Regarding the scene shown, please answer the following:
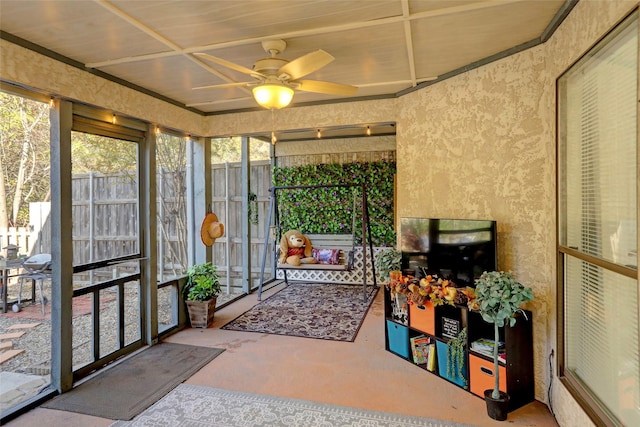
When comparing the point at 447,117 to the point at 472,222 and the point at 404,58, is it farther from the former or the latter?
the point at 472,222

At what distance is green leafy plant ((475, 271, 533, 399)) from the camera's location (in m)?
2.33

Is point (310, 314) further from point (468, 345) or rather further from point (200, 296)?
point (468, 345)

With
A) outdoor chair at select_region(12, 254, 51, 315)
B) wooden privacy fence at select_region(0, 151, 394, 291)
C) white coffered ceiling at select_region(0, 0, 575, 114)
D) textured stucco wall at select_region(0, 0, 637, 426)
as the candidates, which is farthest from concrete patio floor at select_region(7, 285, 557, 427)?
white coffered ceiling at select_region(0, 0, 575, 114)

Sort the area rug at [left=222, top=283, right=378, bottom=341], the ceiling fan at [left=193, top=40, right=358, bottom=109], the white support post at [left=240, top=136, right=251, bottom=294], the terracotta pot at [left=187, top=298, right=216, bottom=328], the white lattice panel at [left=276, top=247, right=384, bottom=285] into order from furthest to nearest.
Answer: the white lattice panel at [left=276, top=247, right=384, bottom=285], the white support post at [left=240, top=136, right=251, bottom=294], the terracotta pot at [left=187, top=298, right=216, bottom=328], the area rug at [left=222, top=283, right=378, bottom=341], the ceiling fan at [left=193, top=40, right=358, bottom=109]

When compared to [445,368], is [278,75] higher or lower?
higher

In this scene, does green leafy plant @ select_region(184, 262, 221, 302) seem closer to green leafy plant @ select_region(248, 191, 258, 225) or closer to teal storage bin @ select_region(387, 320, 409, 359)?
green leafy plant @ select_region(248, 191, 258, 225)

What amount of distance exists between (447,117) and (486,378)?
2.20 meters

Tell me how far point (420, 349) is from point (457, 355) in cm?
43

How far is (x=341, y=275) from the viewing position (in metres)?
6.35

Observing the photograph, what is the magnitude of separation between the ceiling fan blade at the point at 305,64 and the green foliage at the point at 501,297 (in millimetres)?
1797

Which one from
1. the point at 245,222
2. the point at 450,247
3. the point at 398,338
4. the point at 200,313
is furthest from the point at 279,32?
the point at 245,222

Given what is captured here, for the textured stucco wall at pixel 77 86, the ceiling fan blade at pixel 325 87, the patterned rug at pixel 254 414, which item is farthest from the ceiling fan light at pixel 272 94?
the patterned rug at pixel 254 414

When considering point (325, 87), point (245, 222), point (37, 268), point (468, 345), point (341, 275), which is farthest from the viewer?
point (341, 275)

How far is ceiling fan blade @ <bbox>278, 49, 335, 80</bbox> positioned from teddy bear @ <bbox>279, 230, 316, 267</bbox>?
11.7ft
